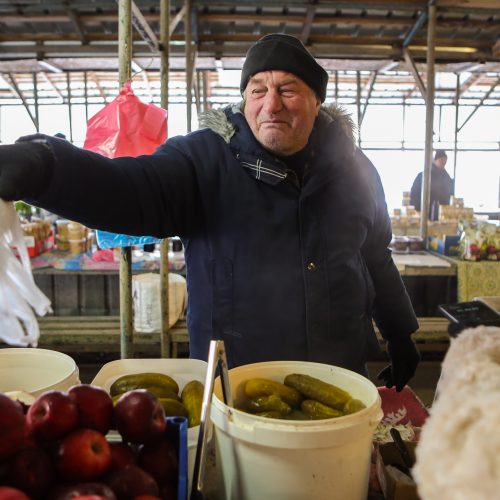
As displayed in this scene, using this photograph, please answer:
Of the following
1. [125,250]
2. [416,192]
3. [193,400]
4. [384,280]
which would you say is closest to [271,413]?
[193,400]

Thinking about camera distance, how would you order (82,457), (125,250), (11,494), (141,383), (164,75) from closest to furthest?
(11,494) → (82,457) → (141,383) → (125,250) → (164,75)

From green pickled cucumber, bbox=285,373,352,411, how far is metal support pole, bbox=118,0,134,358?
95 centimetres

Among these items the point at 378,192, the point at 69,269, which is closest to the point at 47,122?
the point at 69,269

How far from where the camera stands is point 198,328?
1827 millimetres

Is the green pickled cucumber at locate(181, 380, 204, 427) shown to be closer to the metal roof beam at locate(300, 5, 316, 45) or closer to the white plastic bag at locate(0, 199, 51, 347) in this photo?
the white plastic bag at locate(0, 199, 51, 347)

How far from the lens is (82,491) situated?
728 mm

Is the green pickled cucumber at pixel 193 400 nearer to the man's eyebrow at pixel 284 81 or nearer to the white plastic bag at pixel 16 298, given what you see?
the white plastic bag at pixel 16 298

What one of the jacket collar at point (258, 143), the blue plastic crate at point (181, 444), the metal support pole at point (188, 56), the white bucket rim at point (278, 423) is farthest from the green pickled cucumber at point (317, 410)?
the metal support pole at point (188, 56)

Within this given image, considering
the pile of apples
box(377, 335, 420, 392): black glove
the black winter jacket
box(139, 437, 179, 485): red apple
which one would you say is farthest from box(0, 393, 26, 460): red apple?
box(377, 335, 420, 392): black glove

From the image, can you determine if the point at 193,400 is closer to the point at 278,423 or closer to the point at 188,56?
the point at 278,423

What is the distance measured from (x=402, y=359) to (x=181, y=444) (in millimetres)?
1511

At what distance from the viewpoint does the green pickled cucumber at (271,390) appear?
121 cm

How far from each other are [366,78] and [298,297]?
10023mm

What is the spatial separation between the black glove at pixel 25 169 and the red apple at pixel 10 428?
424 mm
